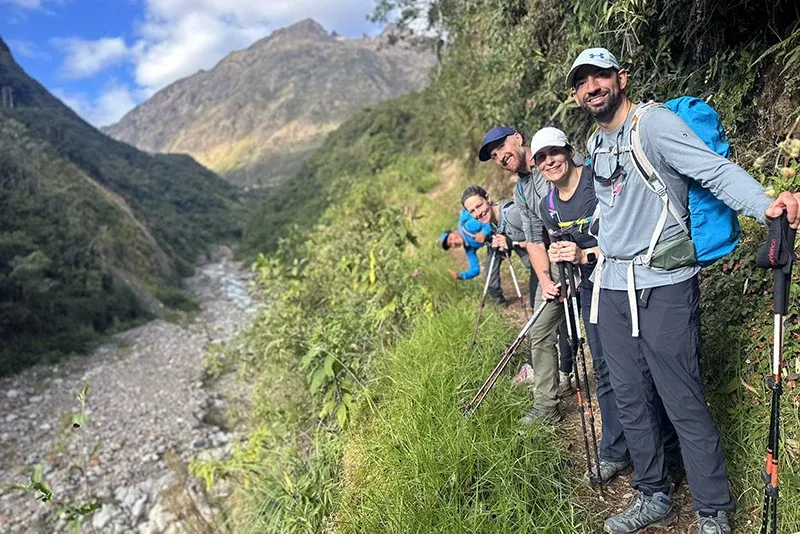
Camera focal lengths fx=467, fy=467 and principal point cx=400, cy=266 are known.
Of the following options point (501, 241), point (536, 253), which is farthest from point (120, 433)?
point (536, 253)

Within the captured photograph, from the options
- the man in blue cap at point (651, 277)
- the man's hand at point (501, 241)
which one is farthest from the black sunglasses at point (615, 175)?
the man's hand at point (501, 241)

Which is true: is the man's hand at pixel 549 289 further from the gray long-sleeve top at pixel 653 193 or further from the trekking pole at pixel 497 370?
the gray long-sleeve top at pixel 653 193

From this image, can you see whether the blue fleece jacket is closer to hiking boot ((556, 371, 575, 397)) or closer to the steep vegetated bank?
the steep vegetated bank

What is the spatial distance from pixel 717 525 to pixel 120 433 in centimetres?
1402

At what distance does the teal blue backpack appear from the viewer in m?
1.89

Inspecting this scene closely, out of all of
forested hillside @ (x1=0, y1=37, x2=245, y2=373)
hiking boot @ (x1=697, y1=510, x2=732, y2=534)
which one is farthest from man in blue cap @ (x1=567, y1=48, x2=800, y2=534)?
forested hillside @ (x1=0, y1=37, x2=245, y2=373)

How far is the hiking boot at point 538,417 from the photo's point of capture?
312 centimetres

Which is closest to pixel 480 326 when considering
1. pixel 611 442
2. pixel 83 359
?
pixel 611 442

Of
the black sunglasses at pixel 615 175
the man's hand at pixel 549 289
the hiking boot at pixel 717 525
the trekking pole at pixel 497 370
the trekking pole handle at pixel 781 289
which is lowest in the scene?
the hiking boot at pixel 717 525

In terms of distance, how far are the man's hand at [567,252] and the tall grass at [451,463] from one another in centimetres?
113

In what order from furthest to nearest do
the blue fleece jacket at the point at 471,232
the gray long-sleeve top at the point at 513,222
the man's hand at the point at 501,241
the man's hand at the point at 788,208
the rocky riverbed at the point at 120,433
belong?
the rocky riverbed at the point at 120,433 → the blue fleece jacket at the point at 471,232 → the man's hand at the point at 501,241 → the gray long-sleeve top at the point at 513,222 → the man's hand at the point at 788,208

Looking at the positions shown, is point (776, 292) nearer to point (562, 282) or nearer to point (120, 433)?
point (562, 282)

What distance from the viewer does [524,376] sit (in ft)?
12.1

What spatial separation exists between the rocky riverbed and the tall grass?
257 cm
